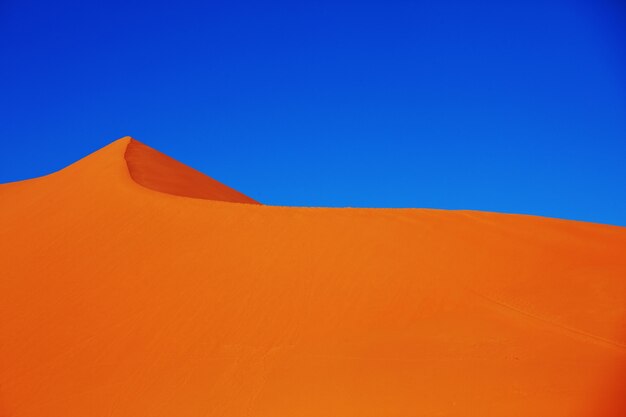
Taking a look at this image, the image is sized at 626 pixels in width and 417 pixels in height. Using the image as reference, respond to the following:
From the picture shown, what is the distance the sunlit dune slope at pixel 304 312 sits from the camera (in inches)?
268

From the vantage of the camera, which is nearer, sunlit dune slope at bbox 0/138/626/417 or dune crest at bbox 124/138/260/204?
sunlit dune slope at bbox 0/138/626/417

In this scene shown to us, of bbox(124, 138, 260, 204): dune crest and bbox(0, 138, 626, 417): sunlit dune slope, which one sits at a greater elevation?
bbox(124, 138, 260, 204): dune crest

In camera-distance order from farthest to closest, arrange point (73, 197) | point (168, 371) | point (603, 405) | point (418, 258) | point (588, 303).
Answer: point (73, 197)
point (418, 258)
point (588, 303)
point (168, 371)
point (603, 405)

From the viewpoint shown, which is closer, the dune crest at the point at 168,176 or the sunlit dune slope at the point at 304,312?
the sunlit dune slope at the point at 304,312

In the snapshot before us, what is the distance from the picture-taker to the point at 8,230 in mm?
13289

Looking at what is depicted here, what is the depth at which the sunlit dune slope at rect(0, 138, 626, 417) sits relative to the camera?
6.82 meters

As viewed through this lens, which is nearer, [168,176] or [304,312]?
[304,312]

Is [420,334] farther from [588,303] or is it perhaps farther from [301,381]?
[588,303]

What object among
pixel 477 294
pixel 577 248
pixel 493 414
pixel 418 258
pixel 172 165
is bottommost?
pixel 493 414

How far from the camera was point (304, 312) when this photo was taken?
908 cm

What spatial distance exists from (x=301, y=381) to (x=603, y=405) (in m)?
3.57

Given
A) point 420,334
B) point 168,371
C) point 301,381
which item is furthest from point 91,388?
point 420,334

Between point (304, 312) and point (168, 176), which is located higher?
point (168, 176)

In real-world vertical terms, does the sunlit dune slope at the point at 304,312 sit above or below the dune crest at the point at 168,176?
below
